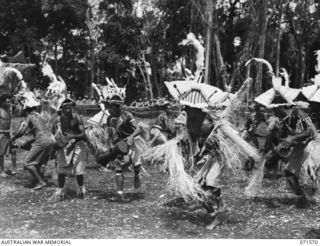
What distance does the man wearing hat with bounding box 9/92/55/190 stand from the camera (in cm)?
852

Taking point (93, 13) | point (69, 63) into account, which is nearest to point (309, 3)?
point (93, 13)

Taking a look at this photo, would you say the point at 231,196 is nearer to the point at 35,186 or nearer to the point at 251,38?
the point at 35,186

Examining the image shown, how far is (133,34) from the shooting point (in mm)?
31609

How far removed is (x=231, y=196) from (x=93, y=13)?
26.6 m

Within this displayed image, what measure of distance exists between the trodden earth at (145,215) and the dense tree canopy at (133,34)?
20.3 m

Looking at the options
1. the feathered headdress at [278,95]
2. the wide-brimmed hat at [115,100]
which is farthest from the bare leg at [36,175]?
the feathered headdress at [278,95]

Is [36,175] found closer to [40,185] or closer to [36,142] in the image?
[40,185]

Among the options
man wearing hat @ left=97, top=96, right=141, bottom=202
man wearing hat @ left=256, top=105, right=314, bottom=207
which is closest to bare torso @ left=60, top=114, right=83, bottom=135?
man wearing hat @ left=97, top=96, right=141, bottom=202

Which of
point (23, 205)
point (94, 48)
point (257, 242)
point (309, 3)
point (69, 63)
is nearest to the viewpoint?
point (257, 242)

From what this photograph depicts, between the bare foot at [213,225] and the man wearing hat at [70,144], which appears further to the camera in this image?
the man wearing hat at [70,144]

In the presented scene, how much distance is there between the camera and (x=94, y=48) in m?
31.6

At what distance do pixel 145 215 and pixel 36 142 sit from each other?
294 centimetres

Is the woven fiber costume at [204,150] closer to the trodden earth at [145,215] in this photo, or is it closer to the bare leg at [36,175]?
the trodden earth at [145,215]

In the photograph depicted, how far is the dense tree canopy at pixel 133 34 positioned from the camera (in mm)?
29297
